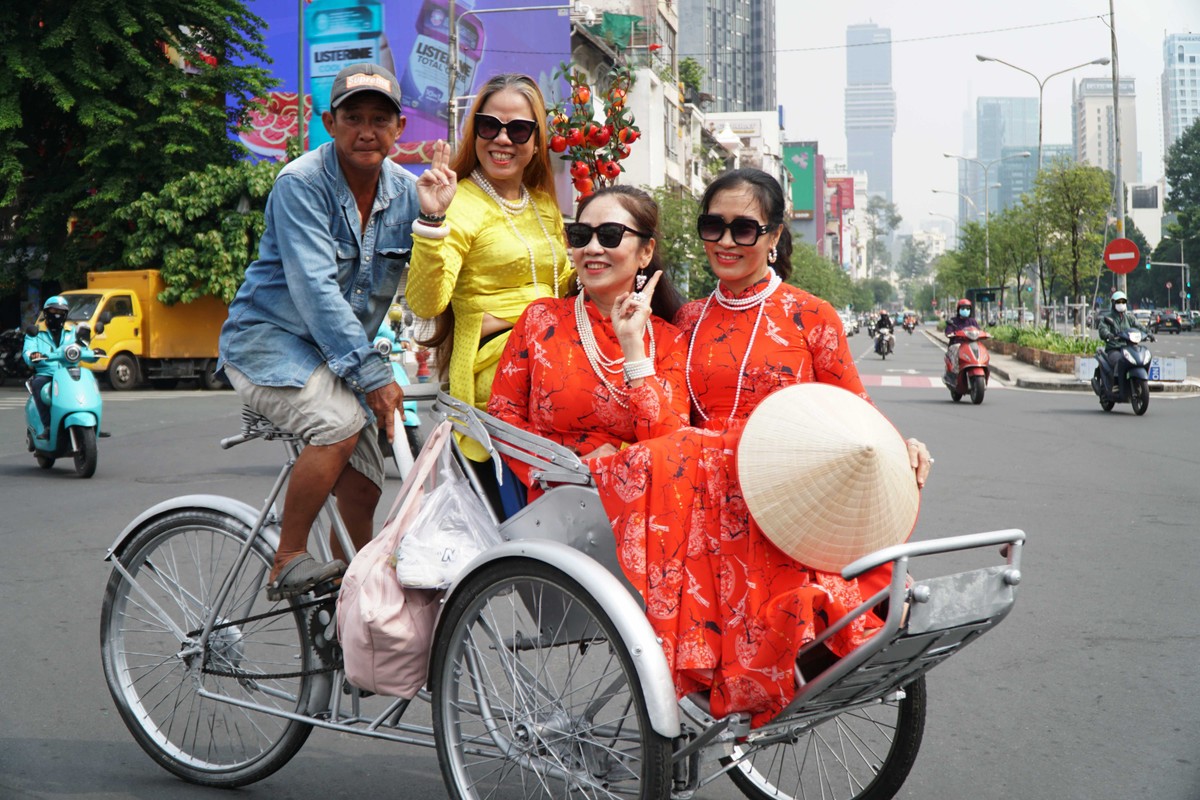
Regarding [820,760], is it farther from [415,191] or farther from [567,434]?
[415,191]

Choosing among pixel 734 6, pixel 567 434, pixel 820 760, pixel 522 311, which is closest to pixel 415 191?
pixel 522 311

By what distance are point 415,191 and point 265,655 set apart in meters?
1.36

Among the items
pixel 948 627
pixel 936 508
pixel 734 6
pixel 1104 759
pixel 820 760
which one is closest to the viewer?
pixel 948 627

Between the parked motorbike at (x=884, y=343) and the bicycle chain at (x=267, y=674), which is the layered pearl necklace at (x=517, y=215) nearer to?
the bicycle chain at (x=267, y=674)

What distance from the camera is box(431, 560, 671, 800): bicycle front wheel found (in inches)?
109

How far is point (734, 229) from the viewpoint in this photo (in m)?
3.03

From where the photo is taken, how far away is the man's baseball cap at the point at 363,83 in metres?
3.24

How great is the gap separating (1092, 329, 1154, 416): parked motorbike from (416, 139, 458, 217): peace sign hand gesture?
15.0m

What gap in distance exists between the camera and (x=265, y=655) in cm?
352

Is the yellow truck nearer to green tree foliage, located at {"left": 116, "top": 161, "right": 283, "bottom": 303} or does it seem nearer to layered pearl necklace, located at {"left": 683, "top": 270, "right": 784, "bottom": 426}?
green tree foliage, located at {"left": 116, "top": 161, "right": 283, "bottom": 303}

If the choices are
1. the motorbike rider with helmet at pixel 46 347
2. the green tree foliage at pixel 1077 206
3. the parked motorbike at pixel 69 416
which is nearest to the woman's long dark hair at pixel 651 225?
the parked motorbike at pixel 69 416

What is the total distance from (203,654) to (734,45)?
163999mm

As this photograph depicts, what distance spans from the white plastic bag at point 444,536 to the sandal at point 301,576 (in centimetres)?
36

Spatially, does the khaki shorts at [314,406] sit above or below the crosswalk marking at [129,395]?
above
